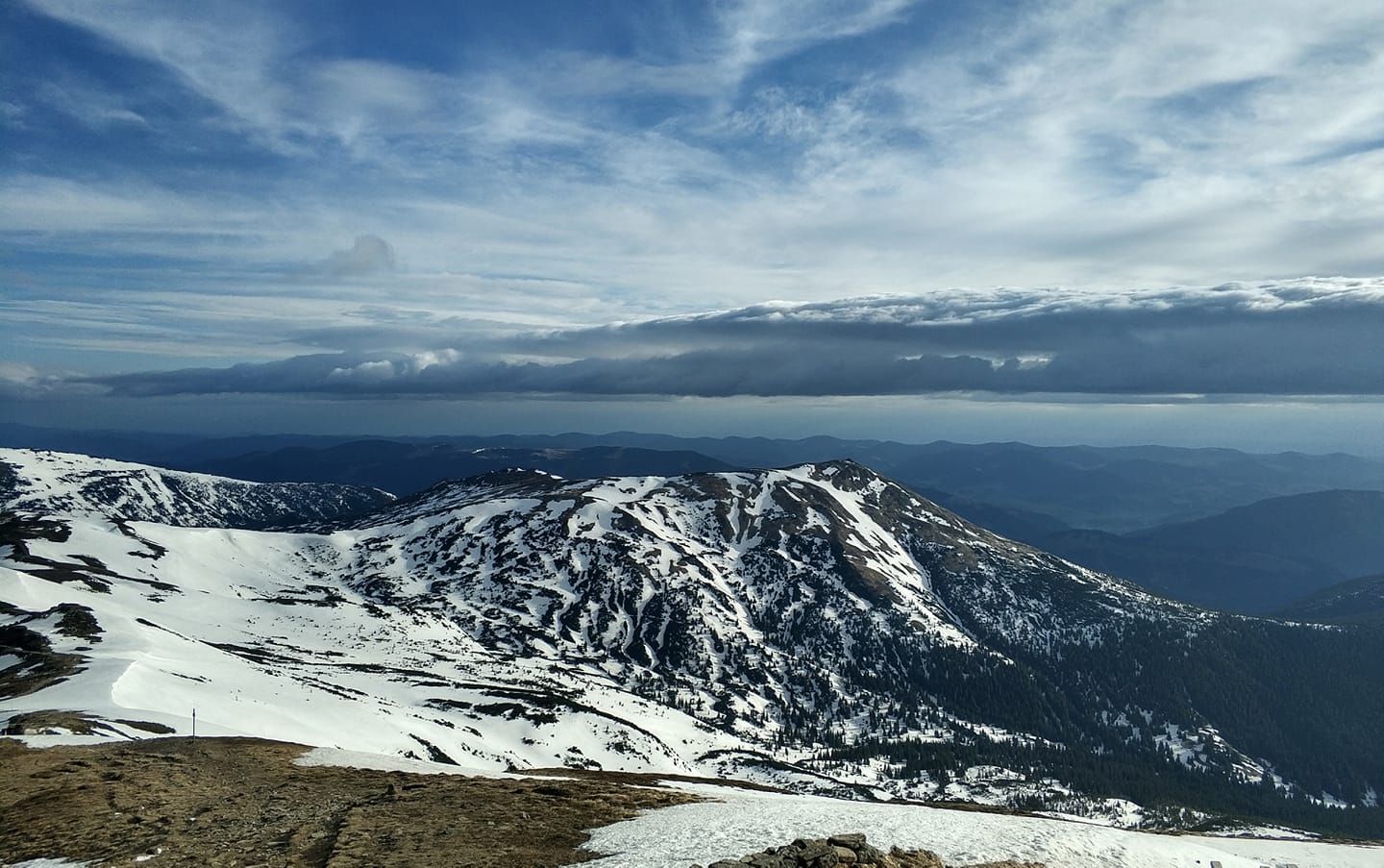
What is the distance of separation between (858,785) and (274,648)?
155 m

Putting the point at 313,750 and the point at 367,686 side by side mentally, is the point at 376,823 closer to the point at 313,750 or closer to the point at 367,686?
the point at 313,750

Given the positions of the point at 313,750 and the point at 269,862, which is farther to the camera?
the point at 313,750

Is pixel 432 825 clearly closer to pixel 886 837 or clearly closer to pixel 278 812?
pixel 278 812

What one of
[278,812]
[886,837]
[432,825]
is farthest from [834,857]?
[278,812]

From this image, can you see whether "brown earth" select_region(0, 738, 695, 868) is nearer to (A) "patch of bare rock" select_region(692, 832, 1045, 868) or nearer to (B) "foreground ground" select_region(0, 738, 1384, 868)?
(B) "foreground ground" select_region(0, 738, 1384, 868)

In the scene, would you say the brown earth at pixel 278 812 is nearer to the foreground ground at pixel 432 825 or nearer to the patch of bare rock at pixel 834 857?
the foreground ground at pixel 432 825

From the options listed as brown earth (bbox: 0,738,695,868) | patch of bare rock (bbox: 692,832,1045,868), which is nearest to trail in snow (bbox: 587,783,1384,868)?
patch of bare rock (bbox: 692,832,1045,868)

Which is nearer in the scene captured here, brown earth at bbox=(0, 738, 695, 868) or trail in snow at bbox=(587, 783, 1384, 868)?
trail in snow at bbox=(587, 783, 1384, 868)

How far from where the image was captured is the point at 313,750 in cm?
5259

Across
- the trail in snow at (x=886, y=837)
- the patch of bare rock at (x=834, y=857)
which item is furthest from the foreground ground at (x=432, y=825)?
the patch of bare rock at (x=834, y=857)

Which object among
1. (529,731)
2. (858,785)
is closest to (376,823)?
(529,731)

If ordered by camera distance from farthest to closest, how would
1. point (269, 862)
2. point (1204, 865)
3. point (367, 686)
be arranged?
point (367, 686)
point (1204, 865)
point (269, 862)

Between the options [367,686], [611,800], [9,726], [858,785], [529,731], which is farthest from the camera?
[858,785]

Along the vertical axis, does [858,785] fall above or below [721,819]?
below
